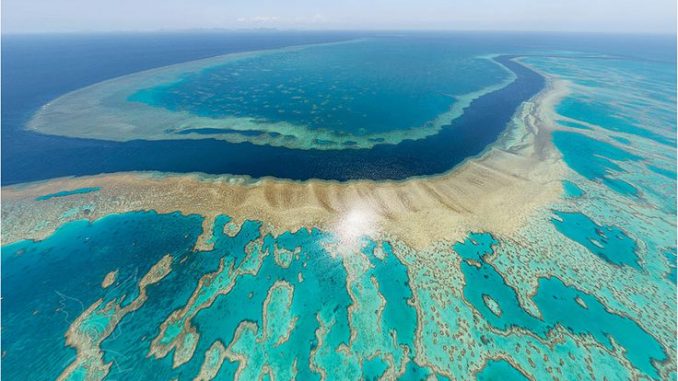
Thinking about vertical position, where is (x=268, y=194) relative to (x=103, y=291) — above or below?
above

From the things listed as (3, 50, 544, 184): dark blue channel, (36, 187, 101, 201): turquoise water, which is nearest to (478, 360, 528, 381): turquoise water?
(3, 50, 544, 184): dark blue channel

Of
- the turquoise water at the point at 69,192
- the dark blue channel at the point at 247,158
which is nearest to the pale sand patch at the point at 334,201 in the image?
the turquoise water at the point at 69,192

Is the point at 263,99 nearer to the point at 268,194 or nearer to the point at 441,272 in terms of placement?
the point at 268,194

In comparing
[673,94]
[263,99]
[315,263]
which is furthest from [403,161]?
[673,94]

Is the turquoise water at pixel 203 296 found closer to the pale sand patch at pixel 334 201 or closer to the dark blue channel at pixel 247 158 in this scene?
the pale sand patch at pixel 334 201

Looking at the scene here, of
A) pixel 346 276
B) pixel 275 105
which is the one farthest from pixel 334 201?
pixel 275 105

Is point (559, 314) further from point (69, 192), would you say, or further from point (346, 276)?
point (69, 192)

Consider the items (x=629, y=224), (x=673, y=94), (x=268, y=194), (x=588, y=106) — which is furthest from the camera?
(x=673, y=94)
